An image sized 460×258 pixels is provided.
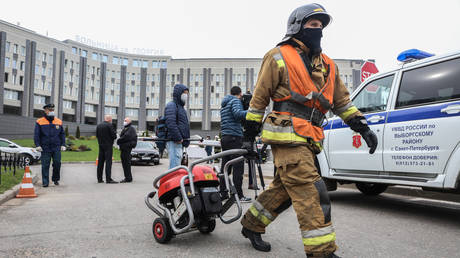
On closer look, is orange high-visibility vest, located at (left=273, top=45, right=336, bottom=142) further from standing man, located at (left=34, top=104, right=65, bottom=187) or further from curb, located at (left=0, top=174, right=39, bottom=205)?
standing man, located at (left=34, top=104, right=65, bottom=187)

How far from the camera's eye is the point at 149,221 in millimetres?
4707

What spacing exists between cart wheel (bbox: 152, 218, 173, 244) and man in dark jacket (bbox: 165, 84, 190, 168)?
1.94 m

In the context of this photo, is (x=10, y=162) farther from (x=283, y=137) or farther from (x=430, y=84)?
(x=430, y=84)

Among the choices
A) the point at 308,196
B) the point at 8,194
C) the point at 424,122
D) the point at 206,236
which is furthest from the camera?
the point at 8,194

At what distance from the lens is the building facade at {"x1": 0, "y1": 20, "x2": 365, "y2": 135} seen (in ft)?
197

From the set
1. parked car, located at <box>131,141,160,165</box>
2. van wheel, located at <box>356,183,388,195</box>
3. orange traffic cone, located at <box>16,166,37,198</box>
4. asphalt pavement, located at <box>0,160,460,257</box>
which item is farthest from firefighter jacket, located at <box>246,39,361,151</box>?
parked car, located at <box>131,141,160,165</box>

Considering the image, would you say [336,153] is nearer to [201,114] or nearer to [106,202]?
[106,202]

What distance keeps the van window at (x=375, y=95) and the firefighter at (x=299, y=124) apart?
2.19m

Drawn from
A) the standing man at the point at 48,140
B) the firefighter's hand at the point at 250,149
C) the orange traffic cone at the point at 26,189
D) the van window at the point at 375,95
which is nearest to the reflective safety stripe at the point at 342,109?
the firefighter's hand at the point at 250,149

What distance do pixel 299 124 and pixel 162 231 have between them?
174 cm

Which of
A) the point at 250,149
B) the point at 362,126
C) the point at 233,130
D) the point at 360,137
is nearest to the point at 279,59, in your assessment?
the point at 250,149

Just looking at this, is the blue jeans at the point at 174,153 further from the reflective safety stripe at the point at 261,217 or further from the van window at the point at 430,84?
the van window at the point at 430,84

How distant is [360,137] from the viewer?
527 cm

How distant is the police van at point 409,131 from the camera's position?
4.11m
